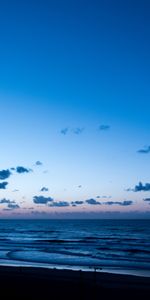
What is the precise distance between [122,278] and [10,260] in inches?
673

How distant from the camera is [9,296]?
1888cm

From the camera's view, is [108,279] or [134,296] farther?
[108,279]

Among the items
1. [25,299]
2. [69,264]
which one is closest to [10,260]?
[69,264]

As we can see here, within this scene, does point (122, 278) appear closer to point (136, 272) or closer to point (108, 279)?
point (108, 279)

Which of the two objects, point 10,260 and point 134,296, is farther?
point 10,260

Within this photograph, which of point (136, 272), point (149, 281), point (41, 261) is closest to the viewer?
point (149, 281)

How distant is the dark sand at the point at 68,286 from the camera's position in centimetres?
2094

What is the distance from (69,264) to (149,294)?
1705 cm

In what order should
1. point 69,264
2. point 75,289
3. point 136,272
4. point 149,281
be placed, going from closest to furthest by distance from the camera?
point 75,289, point 149,281, point 136,272, point 69,264

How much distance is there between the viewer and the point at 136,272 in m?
33.0

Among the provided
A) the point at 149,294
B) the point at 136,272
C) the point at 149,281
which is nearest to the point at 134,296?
the point at 149,294

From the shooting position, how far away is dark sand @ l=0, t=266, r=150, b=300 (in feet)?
68.7

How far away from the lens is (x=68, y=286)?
79.6 ft

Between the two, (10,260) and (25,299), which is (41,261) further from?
(25,299)
